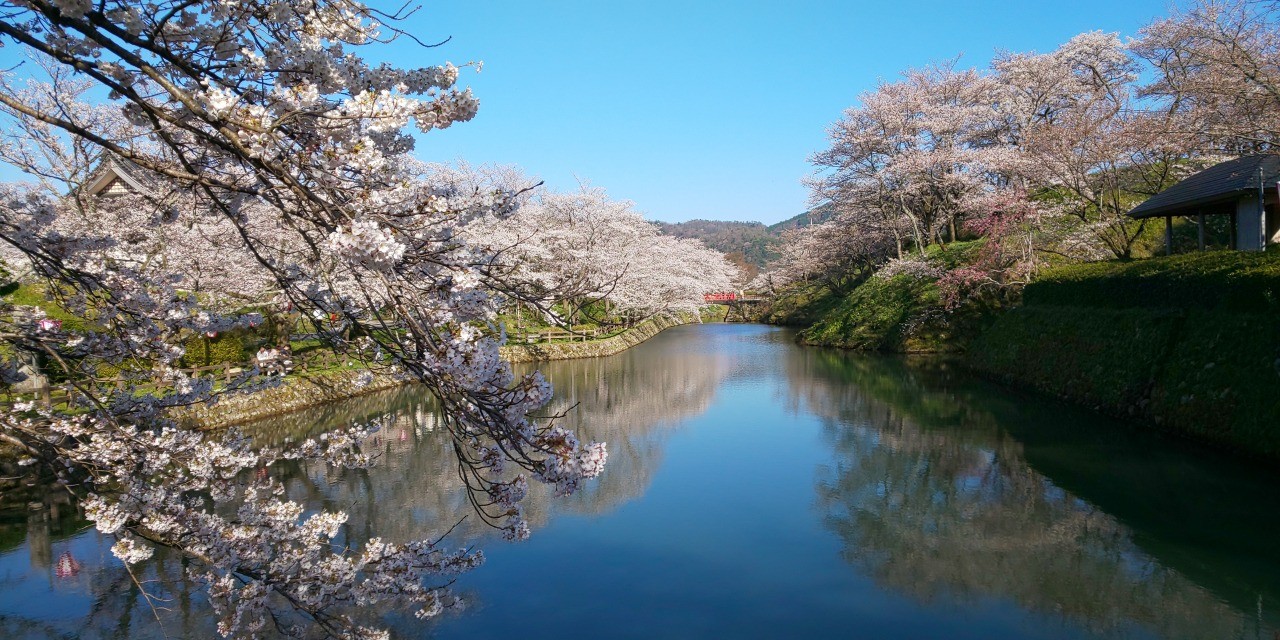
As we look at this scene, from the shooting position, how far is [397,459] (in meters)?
9.11

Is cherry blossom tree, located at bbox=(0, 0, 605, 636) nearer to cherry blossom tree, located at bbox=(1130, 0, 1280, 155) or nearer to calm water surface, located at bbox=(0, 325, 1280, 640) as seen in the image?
calm water surface, located at bbox=(0, 325, 1280, 640)

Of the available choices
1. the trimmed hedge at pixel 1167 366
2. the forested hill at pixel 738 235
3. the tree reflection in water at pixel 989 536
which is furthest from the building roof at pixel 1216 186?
the forested hill at pixel 738 235

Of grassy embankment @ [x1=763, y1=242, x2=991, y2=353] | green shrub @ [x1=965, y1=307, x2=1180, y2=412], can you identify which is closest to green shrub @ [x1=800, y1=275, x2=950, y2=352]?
grassy embankment @ [x1=763, y1=242, x2=991, y2=353]

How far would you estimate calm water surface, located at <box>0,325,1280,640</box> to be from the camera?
4.93 metres

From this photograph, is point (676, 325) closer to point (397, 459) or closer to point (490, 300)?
point (397, 459)

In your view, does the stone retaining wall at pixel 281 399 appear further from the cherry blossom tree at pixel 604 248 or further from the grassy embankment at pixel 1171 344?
the grassy embankment at pixel 1171 344

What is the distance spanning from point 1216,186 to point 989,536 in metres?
8.66

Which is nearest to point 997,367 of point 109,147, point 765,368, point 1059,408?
point 1059,408

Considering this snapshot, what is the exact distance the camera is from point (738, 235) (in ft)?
356

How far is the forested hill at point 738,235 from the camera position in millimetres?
87375

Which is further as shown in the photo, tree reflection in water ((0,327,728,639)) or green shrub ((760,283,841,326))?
green shrub ((760,283,841,326))

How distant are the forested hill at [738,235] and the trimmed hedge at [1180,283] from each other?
55.9 meters

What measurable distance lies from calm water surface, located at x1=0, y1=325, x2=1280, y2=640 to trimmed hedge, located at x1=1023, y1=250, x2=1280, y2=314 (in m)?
1.95

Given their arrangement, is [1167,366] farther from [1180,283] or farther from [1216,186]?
[1216,186]
